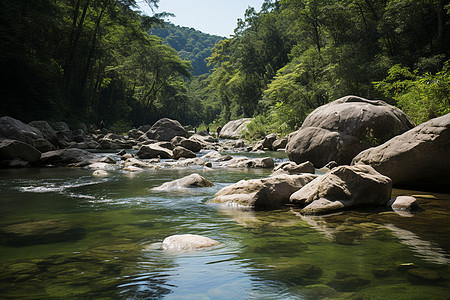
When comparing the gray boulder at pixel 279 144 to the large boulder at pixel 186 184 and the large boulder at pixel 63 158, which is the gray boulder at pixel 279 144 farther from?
the large boulder at pixel 186 184

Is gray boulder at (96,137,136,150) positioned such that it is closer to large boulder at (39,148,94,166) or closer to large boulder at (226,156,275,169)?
large boulder at (39,148,94,166)

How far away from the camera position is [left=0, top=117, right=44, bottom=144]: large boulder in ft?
40.7

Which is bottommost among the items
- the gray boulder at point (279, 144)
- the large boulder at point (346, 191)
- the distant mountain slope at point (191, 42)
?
the large boulder at point (346, 191)

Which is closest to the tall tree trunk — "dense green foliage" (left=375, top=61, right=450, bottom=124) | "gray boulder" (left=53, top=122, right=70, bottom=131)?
"gray boulder" (left=53, top=122, right=70, bottom=131)

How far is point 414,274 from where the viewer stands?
2754mm

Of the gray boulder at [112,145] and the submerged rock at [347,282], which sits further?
the gray boulder at [112,145]

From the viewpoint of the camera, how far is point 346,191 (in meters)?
5.20

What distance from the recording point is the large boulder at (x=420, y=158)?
613 cm

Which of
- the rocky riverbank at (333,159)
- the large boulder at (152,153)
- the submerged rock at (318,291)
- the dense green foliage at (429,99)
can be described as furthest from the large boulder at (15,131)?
the dense green foliage at (429,99)

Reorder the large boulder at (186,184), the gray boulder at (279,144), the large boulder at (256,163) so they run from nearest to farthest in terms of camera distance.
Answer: the large boulder at (186,184)
the large boulder at (256,163)
the gray boulder at (279,144)

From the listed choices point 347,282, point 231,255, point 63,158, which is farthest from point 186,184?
point 63,158

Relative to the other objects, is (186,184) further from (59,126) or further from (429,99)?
(59,126)

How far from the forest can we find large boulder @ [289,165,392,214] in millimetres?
7114

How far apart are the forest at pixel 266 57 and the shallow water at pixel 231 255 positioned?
8628 mm
